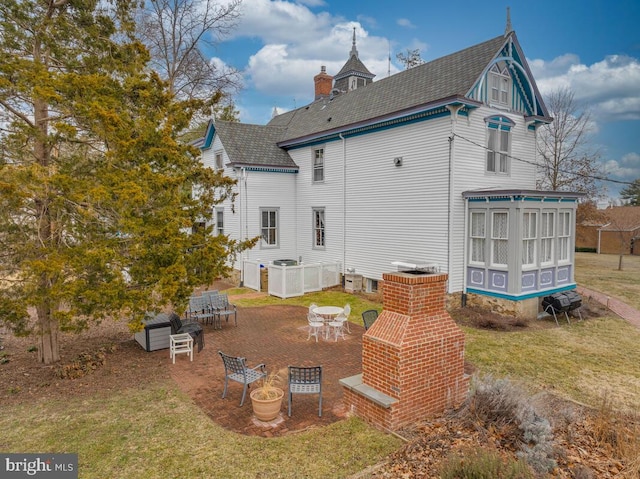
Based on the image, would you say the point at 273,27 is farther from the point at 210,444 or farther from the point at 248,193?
the point at 210,444

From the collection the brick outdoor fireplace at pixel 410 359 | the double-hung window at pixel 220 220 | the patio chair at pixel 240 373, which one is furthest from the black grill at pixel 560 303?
the double-hung window at pixel 220 220

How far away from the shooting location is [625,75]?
2338 centimetres

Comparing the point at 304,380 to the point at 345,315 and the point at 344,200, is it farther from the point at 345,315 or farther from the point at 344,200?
the point at 344,200

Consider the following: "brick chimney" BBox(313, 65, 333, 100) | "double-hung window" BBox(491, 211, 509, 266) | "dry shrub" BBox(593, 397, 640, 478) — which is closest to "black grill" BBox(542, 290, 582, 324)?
"double-hung window" BBox(491, 211, 509, 266)

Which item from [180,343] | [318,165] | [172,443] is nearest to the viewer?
[172,443]

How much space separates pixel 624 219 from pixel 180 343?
43444mm

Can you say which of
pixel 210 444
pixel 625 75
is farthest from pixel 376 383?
pixel 625 75

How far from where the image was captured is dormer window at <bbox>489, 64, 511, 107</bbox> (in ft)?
49.1

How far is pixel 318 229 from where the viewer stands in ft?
67.0

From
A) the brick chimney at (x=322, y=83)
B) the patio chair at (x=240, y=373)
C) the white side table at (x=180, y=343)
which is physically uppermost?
the brick chimney at (x=322, y=83)

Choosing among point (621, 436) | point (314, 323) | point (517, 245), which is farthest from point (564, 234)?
point (621, 436)

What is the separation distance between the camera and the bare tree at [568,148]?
89.8ft

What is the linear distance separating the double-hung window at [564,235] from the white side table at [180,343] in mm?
13504

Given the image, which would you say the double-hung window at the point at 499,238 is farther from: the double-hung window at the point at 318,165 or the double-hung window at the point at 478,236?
the double-hung window at the point at 318,165
